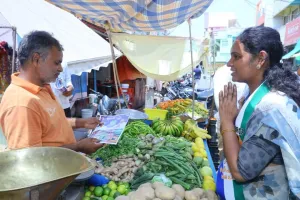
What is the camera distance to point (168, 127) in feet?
14.4

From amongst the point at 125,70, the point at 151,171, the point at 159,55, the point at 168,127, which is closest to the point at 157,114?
the point at 168,127

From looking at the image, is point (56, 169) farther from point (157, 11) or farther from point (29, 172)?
point (157, 11)

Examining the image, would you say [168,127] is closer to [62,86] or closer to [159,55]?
[159,55]

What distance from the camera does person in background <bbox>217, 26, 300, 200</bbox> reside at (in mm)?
1370

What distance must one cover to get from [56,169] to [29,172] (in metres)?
0.14

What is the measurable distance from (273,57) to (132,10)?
1867 millimetres

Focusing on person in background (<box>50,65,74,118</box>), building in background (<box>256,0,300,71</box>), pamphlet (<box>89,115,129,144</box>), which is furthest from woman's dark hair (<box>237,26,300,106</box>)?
building in background (<box>256,0,300,71</box>)

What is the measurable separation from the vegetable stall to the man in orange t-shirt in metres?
0.69

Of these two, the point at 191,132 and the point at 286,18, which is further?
the point at 286,18

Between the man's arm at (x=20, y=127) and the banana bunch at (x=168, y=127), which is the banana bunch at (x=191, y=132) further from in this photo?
the man's arm at (x=20, y=127)

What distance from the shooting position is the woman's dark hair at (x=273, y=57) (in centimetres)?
149

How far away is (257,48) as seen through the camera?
60.6 inches

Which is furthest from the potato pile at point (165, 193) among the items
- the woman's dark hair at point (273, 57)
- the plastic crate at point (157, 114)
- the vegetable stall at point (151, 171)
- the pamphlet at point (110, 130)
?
the plastic crate at point (157, 114)

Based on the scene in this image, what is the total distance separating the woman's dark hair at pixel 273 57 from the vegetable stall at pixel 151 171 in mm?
1267
